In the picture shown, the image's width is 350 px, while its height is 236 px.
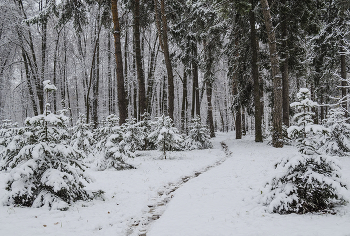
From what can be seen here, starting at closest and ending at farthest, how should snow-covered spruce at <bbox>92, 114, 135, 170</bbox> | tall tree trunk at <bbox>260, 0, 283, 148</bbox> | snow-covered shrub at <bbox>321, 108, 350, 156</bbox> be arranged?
snow-covered spruce at <bbox>92, 114, 135, 170</bbox>
snow-covered shrub at <bbox>321, 108, 350, 156</bbox>
tall tree trunk at <bbox>260, 0, 283, 148</bbox>

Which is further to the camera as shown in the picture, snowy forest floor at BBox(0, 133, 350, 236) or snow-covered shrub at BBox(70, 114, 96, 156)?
snow-covered shrub at BBox(70, 114, 96, 156)

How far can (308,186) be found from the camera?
4.04 metres

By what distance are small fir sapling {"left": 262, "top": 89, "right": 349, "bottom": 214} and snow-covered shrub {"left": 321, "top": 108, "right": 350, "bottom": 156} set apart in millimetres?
6165

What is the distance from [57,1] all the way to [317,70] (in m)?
21.6

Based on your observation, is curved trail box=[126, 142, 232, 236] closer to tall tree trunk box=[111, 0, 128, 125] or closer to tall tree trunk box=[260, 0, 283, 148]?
tall tree trunk box=[111, 0, 128, 125]

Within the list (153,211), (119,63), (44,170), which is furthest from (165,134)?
(44,170)

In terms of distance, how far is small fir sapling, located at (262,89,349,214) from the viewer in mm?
3965

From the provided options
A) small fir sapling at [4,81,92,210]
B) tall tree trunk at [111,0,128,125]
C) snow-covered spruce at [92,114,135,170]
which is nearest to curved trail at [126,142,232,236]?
small fir sapling at [4,81,92,210]

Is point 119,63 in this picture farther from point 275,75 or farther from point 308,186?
point 308,186

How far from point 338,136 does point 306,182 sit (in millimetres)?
7072

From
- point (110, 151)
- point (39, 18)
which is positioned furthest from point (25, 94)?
point (110, 151)

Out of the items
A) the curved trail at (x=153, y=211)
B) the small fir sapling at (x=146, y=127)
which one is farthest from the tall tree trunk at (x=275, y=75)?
the curved trail at (x=153, y=211)

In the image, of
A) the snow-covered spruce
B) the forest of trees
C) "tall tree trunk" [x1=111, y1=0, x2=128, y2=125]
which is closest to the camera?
the snow-covered spruce

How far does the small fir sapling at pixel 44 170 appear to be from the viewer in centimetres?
444
